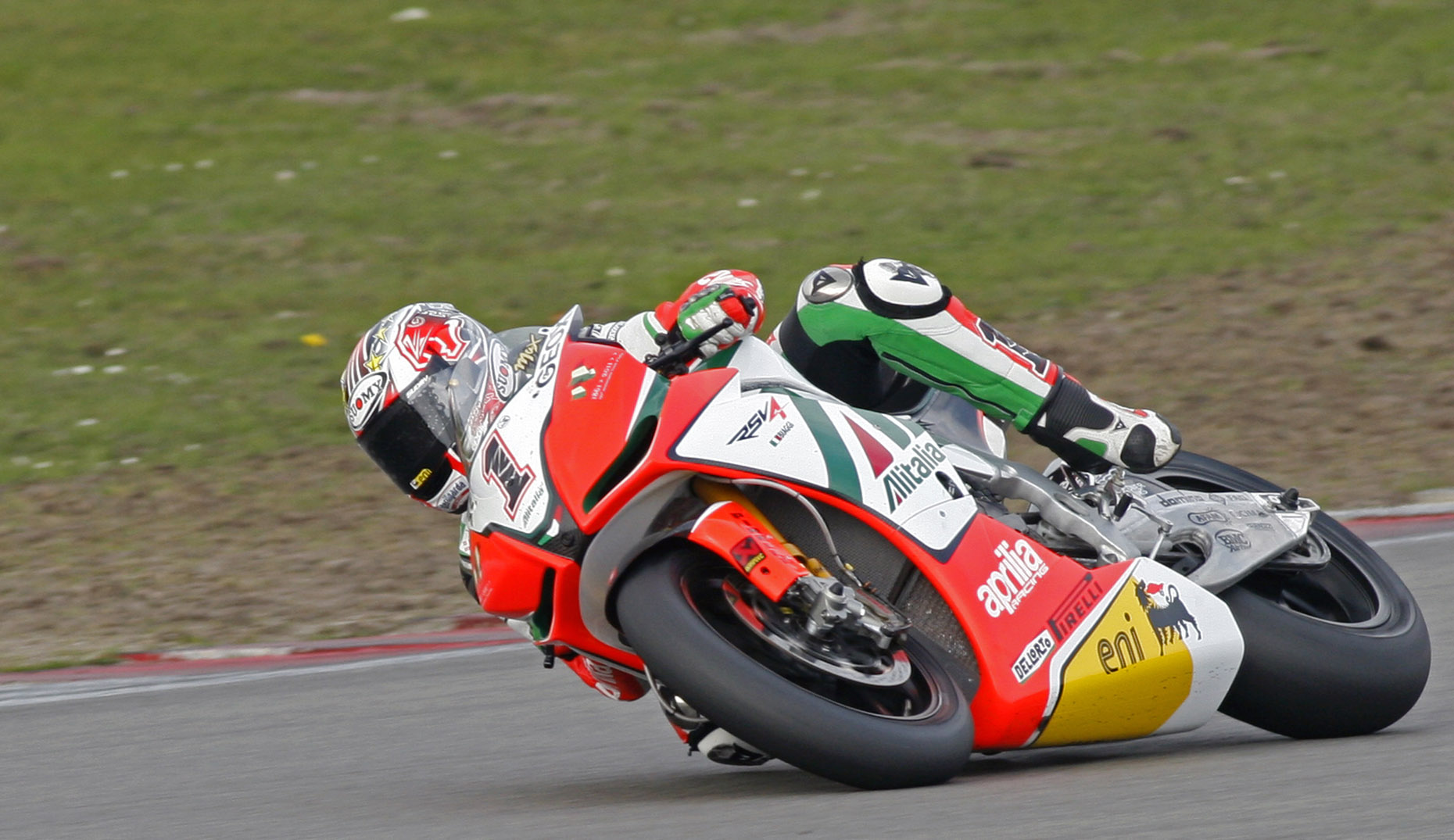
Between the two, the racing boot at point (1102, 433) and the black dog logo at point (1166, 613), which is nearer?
the black dog logo at point (1166, 613)

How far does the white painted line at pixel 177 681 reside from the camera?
5.92m

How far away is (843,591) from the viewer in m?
3.35

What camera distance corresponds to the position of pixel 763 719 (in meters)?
3.17

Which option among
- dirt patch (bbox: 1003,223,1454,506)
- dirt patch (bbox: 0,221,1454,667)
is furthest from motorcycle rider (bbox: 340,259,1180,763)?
dirt patch (bbox: 1003,223,1454,506)

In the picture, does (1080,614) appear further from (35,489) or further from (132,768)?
(35,489)

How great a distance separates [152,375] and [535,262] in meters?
2.65

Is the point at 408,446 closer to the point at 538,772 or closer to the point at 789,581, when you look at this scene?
the point at 538,772

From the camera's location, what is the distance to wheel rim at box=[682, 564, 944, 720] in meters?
3.36

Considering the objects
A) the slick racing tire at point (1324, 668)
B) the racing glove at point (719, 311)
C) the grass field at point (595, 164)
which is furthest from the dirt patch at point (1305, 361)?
the racing glove at point (719, 311)

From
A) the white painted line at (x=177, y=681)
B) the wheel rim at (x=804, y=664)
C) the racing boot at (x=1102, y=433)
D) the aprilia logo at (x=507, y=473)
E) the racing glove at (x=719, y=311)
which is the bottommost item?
the white painted line at (x=177, y=681)

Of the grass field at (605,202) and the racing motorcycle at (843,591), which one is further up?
the racing motorcycle at (843,591)

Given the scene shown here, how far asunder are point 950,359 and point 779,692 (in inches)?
44.8

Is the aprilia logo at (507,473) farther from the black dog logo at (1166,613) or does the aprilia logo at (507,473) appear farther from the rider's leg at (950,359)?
the black dog logo at (1166,613)

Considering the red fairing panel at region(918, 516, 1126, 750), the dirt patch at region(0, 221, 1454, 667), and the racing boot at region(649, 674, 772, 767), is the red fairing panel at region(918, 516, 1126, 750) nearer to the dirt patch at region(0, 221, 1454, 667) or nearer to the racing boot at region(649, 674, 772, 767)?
the racing boot at region(649, 674, 772, 767)
